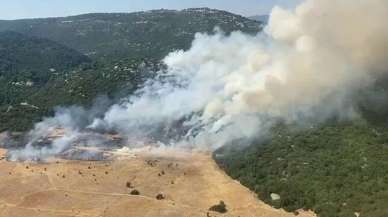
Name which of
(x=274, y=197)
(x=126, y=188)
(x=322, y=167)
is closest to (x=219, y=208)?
(x=274, y=197)

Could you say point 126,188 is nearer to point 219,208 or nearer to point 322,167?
point 219,208

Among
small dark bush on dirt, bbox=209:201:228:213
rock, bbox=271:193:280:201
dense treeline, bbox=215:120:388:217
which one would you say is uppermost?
dense treeline, bbox=215:120:388:217

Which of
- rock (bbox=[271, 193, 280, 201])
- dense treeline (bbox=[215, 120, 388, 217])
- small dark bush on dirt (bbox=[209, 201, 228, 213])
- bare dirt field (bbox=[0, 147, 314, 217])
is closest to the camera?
dense treeline (bbox=[215, 120, 388, 217])

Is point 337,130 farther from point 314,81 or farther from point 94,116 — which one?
point 94,116

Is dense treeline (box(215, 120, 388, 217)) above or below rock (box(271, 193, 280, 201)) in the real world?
above

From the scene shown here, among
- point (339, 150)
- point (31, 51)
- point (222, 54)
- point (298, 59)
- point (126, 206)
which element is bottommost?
point (126, 206)

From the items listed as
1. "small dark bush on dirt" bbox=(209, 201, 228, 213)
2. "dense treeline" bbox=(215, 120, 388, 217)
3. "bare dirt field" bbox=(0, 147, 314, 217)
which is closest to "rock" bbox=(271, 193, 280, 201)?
"dense treeline" bbox=(215, 120, 388, 217)

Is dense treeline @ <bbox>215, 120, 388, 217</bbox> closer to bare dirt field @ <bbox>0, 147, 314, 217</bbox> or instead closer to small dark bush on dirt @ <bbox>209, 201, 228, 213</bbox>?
bare dirt field @ <bbox>0, 147, 314, 217</bbox>

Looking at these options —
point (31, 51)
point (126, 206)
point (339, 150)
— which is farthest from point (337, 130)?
point (31, 51)

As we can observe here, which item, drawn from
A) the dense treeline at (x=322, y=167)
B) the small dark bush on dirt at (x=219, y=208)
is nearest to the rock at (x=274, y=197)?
the dense treeline at (x=322, y=167)

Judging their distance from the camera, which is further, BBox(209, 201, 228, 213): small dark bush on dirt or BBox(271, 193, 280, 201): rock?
BBox(271, 193, 280, 201): rock
